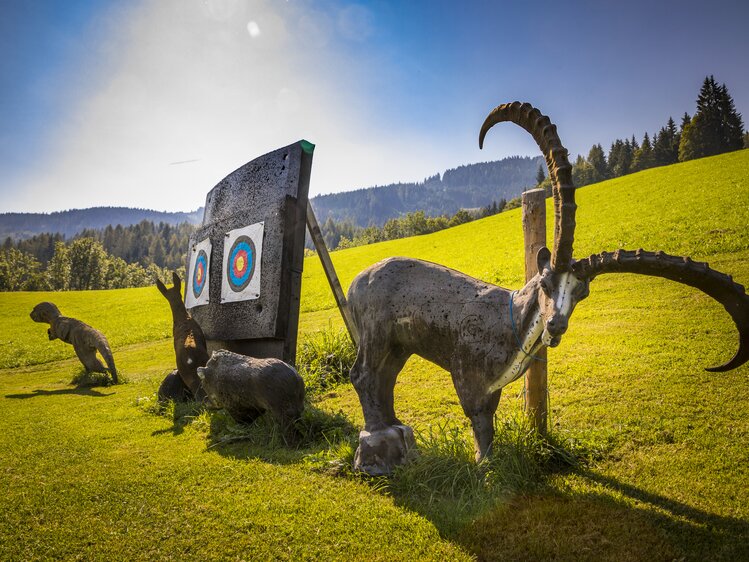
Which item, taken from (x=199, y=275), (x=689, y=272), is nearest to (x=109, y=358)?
(x=199, y=275)

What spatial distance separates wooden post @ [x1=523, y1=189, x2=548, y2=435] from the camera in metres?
4.38

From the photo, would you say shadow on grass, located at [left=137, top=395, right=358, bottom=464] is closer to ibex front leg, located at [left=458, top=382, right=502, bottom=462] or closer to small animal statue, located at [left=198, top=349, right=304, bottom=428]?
small animal statue, located at [left=198, top=349, right=304, bottom=428]

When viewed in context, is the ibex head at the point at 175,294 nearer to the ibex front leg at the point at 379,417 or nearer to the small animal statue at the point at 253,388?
the small animal statue at the point at 253,388

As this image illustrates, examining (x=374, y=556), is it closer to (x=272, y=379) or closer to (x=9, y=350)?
(x=272, y=379)

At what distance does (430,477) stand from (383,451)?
21.9 inches

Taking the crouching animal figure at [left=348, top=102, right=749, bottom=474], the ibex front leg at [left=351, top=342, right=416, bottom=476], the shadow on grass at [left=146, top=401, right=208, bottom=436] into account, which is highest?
the crouching animal figure at [left=348, top=102, right=749, bottom=474]

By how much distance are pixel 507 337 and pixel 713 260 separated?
13.5 m

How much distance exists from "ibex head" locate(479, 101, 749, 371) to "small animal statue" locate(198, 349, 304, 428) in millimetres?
3567

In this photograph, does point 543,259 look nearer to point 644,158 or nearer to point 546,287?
point 546,287

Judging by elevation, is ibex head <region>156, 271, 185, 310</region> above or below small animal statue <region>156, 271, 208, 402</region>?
above

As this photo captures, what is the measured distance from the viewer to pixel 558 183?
3074mm

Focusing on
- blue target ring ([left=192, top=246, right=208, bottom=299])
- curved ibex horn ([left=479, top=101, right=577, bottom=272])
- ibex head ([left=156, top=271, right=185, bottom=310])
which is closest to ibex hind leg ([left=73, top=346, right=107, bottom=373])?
ibex head ([left=156, top=271, right=185, bottom=310])

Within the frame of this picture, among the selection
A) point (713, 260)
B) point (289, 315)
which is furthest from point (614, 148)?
point (289, 315)

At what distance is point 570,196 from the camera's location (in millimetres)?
3016
